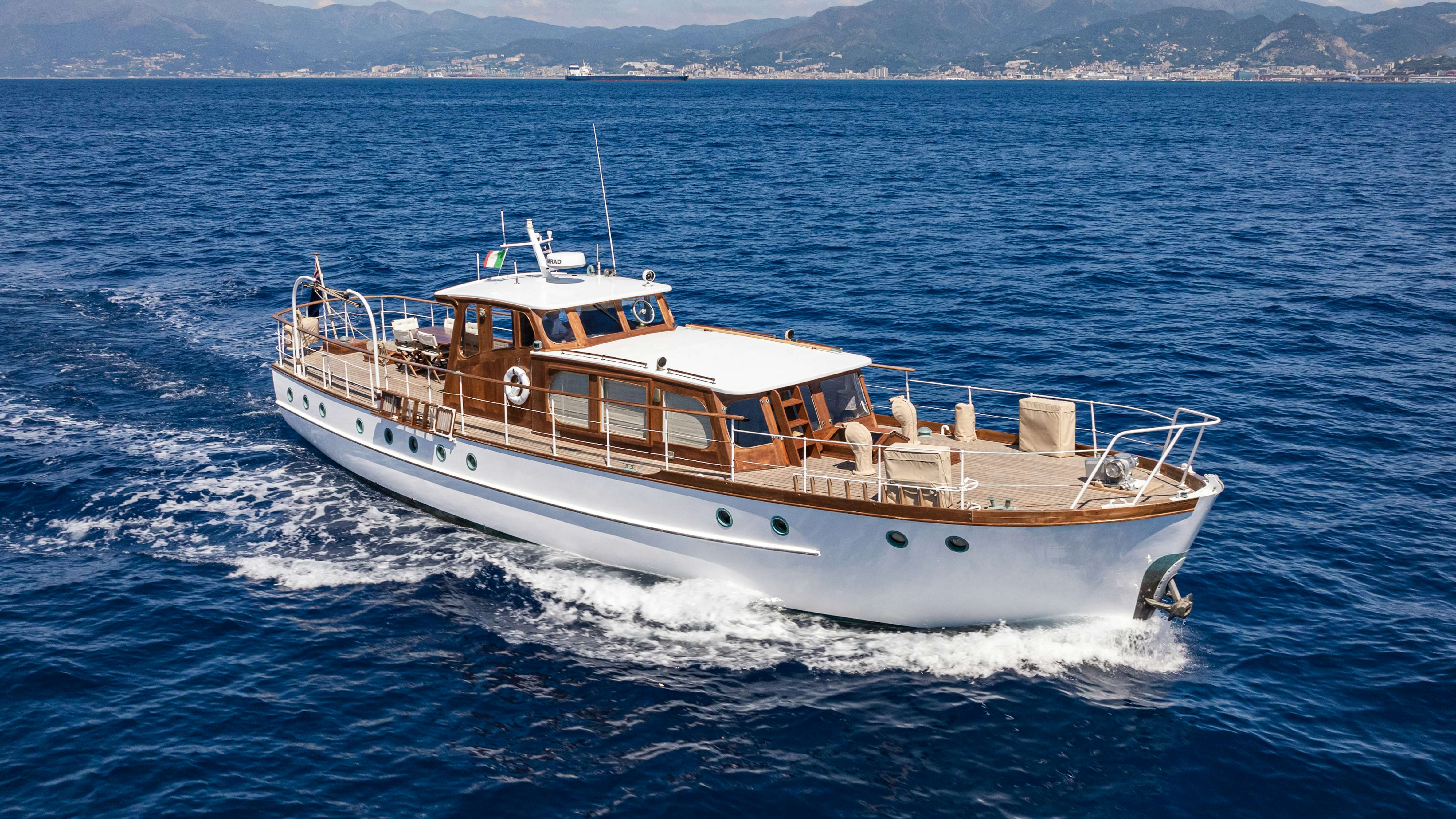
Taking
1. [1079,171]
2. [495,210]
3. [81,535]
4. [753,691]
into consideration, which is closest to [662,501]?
[753,691]


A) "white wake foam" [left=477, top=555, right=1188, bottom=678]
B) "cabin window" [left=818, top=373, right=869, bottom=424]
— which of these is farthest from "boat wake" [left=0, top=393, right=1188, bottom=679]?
"cabin window" [left=818, top=373, right=869, bottom=424]

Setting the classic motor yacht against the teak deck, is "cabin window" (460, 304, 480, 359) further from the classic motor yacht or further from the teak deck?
the teak deck

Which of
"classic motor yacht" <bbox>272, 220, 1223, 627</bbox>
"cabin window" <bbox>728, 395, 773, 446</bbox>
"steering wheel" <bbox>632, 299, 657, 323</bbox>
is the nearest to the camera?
"classic motor yacht" <bbox>272, 220, 1223, 627</bbox>

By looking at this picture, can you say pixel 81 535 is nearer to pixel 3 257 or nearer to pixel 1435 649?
pixel 1435 649

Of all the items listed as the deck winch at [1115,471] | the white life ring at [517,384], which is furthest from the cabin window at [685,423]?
the deck winch at [1115,471]

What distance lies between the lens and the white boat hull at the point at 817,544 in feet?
50.5

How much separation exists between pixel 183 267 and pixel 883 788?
3984 cm

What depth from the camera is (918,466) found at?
1580cm

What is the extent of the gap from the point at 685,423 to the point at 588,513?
2.65 metres

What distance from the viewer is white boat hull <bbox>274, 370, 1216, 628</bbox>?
15.4 meters

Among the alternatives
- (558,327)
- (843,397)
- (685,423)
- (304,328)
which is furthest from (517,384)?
(304,328)

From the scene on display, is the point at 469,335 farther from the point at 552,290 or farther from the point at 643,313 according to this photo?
the point at 643,313

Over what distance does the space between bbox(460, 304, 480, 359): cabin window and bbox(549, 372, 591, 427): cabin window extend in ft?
9.40

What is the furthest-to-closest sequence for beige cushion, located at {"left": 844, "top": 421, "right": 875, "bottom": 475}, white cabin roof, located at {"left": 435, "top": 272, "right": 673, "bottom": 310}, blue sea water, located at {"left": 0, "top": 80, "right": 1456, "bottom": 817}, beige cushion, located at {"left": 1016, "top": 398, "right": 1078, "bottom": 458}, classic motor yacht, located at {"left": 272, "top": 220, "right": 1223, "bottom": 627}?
white cabin roof, located at {"left": 435, "top": 272, "right": 673, "bottom": 310}, beige cushion, located at {"left": 1016, "top": 398, "right": 1078, "bottom": 458}, beige cushion, located at {"left": 844, "top": 421, "right": 875, "bottom": 475}, classic motor yacht, located at {"left": 272, "top": 220, "right": 1223, "bottom": 627}, blue sea water, located at {"left": 0, "top": 80, "right": 1456, "bottom": 817}
